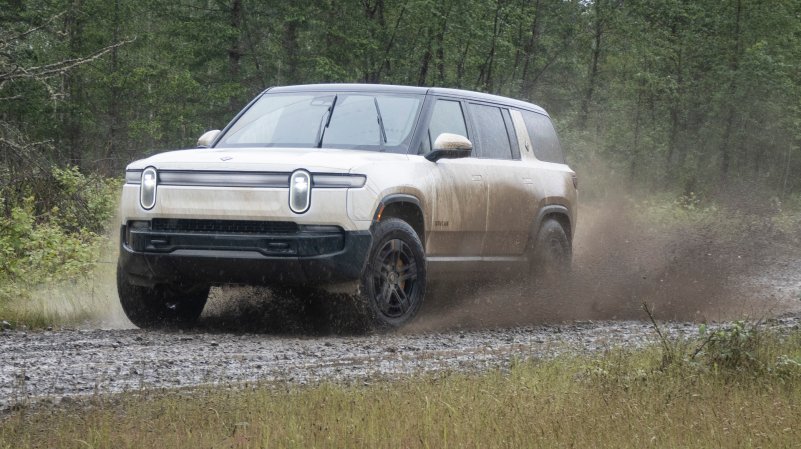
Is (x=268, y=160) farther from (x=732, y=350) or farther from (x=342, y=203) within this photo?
(x=732, y=350)

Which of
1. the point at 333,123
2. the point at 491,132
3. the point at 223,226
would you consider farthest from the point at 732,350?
the point at 491,132

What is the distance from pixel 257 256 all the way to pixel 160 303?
53.7 inches

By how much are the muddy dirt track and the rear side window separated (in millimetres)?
1239

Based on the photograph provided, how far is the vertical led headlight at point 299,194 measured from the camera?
761 centimetres

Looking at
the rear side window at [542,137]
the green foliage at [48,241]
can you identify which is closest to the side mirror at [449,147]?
the rear side window at [542,137]

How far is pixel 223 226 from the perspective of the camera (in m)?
7.79

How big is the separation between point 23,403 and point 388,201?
3746mm

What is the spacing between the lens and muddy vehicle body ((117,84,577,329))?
7652 mm

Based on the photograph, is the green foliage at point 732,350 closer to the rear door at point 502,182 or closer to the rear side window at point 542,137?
the rear door at point 502,182

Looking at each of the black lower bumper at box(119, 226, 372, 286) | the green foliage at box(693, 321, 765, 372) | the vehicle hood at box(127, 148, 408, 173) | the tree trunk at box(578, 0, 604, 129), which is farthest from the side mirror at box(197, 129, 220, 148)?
the tree trunk at box(578, 0, 604, 129)

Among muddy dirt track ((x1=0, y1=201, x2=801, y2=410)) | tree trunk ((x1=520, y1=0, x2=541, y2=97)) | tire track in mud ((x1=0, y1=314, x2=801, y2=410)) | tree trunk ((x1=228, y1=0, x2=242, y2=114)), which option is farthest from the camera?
tree trunk ((x1=520, y1=0, x2=541, y2=97))

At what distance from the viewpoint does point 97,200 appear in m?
16.8

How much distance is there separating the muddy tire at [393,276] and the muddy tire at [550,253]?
2143 mm

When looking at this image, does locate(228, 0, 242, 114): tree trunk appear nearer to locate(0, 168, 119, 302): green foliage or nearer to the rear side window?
locate(0, 168, 119, 302): green foliage
